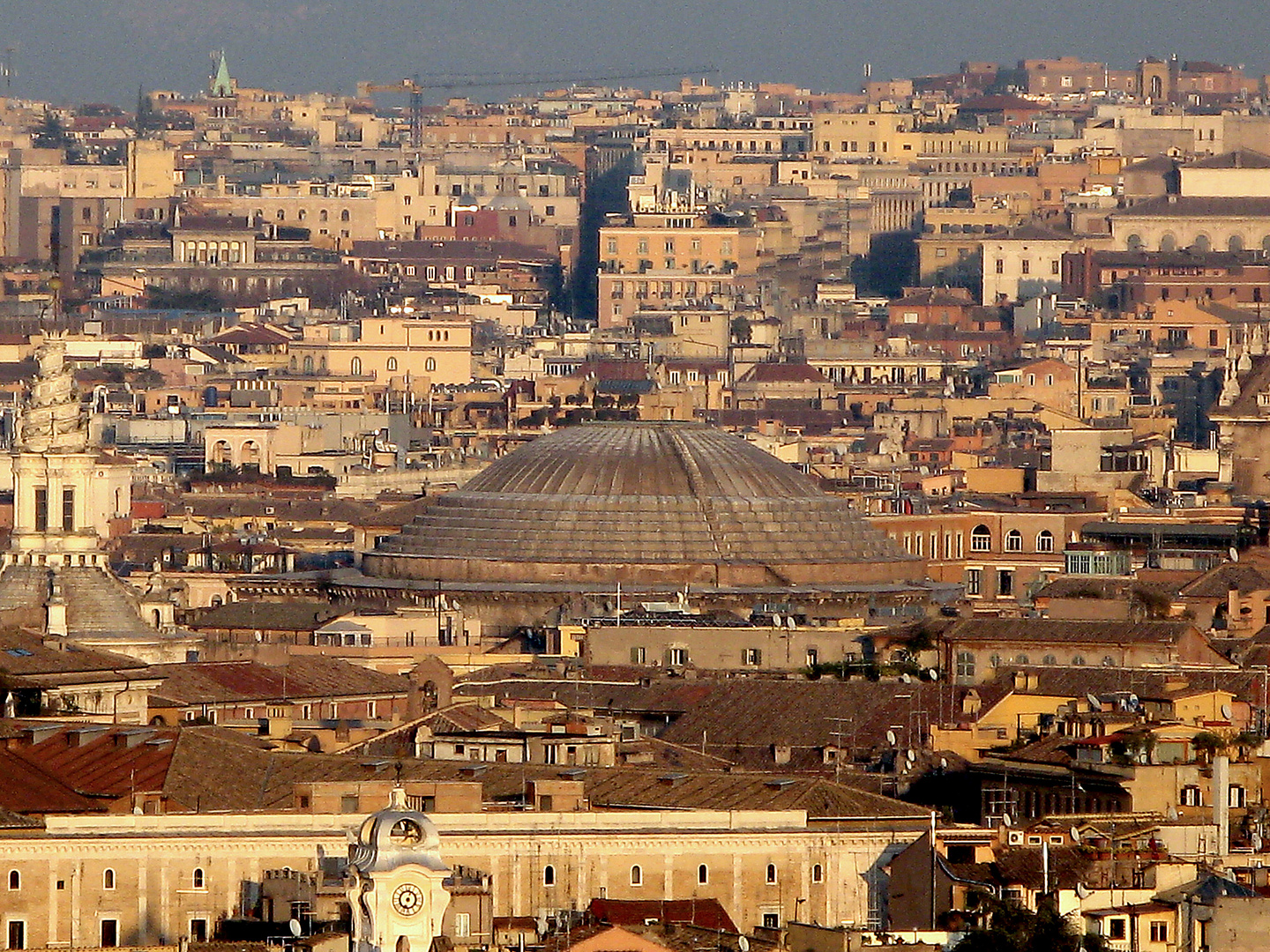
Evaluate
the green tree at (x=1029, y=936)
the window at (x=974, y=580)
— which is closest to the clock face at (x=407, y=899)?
the green tree at (x=1029, y=936)

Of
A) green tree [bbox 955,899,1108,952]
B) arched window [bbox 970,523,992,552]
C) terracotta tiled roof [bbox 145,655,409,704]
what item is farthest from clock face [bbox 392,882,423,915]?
arched window [bbox 970,523,992,552]

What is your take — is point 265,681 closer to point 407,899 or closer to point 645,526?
point 645,526

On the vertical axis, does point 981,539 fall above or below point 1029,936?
above

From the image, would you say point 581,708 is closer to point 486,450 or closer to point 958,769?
point 958,769

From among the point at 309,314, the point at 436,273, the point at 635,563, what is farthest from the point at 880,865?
the point at 436,273

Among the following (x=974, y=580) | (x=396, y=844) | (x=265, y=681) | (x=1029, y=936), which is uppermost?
(x=974, y=580)

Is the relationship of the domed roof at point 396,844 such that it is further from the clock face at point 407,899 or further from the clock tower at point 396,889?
the clock face at point 407,899

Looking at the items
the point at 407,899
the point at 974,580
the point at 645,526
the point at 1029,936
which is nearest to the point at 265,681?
the point at 645,526

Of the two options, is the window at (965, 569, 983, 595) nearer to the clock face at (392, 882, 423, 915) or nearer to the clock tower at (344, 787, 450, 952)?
the clock tower at (344, 787, 450, 952)

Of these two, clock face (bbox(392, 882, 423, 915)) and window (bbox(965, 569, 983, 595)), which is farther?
window (bbox(965, 569, 983, 595))
